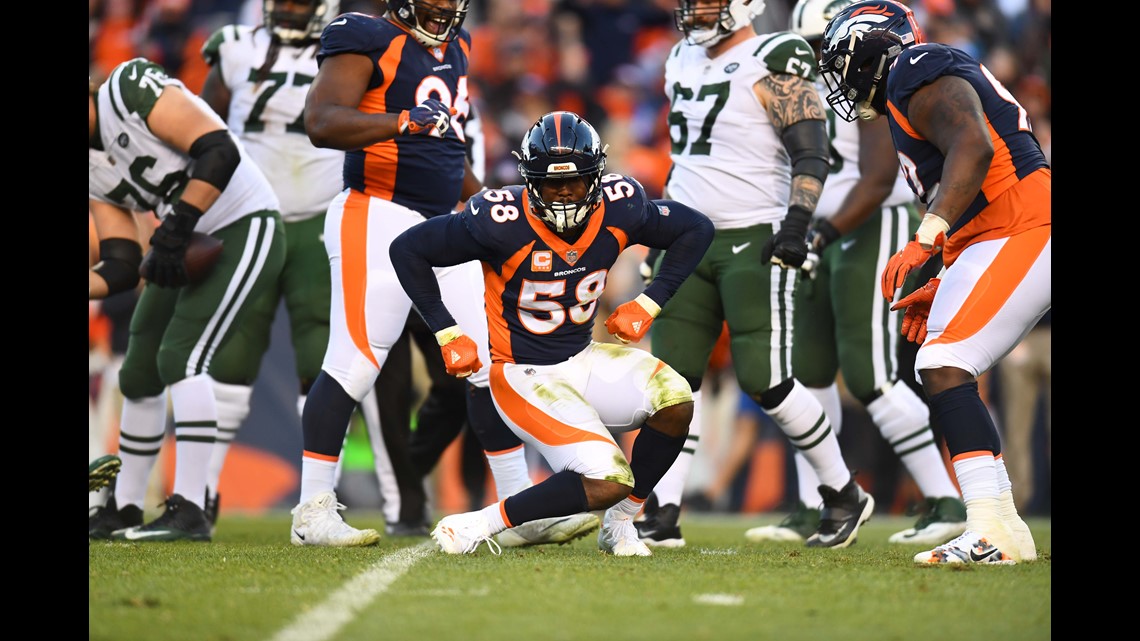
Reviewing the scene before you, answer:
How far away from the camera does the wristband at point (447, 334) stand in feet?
14.3

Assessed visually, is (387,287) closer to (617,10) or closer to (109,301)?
(109,301)

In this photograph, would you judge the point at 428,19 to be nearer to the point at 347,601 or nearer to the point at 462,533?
the point at 462,533

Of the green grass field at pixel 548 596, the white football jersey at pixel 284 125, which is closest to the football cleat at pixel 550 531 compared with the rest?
the green grass field at pixel 548 596

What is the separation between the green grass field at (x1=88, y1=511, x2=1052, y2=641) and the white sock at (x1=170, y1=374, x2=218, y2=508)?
777 mm

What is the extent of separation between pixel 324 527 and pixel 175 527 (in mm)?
915

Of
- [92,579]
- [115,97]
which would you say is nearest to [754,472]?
[115,97]

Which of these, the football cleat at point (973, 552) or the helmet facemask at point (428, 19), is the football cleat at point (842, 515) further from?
the helmet facemask at point (428, 19)

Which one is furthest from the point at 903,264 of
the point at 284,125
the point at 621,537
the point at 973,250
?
the point at 284,125

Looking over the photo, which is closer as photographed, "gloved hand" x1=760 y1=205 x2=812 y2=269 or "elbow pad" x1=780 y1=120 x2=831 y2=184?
"gloved hand" x1=760 y1=205 x2=812 y2=269

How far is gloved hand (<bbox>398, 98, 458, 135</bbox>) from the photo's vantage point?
4.53 meters

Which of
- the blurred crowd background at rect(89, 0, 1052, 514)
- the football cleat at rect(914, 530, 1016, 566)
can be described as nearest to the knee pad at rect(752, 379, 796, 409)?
the blurred crowd background at rect(89, 0, 1052, 514)

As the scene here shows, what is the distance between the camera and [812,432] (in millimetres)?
5215

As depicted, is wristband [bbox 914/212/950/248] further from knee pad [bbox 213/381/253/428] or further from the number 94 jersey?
knee pad [bbox 213/381/253/428]

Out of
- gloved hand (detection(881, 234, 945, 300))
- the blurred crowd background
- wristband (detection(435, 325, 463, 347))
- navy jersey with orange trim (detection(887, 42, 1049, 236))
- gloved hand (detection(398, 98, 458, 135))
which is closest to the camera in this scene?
gloved hand (detection(881, 234, 945, 300))
